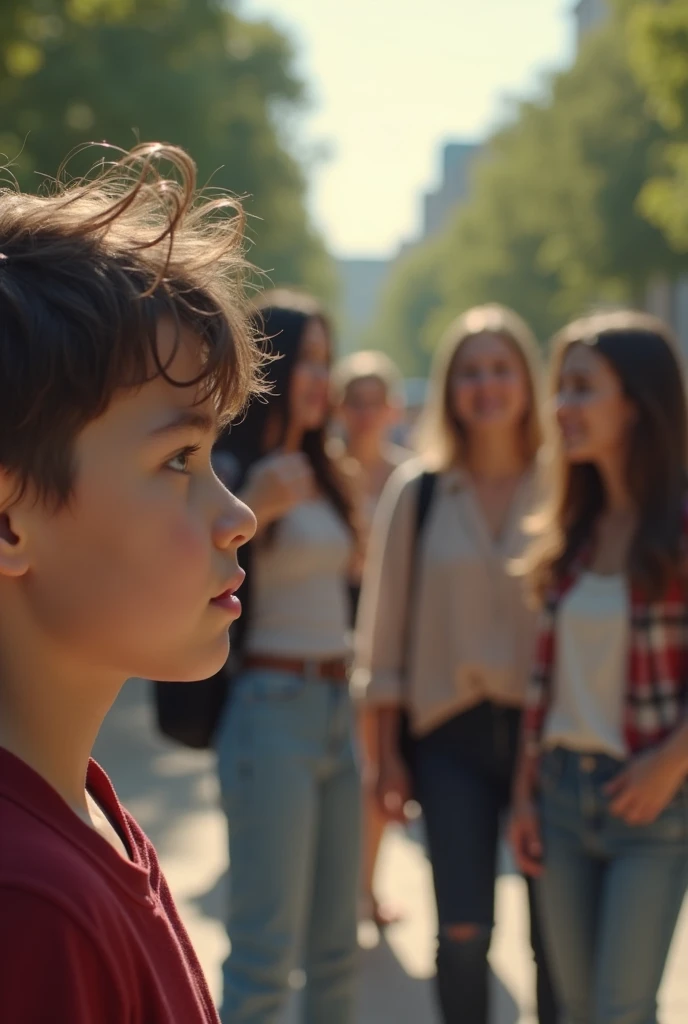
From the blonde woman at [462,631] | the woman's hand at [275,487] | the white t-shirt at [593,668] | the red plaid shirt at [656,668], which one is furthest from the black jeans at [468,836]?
the woman's hand at [275,487]

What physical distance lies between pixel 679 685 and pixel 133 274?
2.25 metres

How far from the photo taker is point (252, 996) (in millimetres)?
3330

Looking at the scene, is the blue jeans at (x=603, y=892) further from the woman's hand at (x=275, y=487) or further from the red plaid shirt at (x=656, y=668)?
the woman's hand at (x=275, y=487)

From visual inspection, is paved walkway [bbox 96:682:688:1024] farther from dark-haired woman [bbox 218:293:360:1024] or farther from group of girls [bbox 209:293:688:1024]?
dark-haired woman [bbox 218:293:360:1024]

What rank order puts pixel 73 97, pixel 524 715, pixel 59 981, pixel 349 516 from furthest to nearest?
1. pixel 73 97
2. pixel 349 516
3. pixel 524 715
4. pixel 59 981

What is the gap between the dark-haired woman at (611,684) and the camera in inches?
122

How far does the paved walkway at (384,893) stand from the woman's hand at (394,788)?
882 mm

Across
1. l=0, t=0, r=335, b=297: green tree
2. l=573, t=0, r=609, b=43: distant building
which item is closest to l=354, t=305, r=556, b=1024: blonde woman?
l=0, t=0, r=335, b=297: green tree

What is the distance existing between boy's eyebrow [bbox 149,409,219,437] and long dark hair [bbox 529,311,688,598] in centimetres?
209

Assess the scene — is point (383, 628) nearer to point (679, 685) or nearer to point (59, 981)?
point (679, 685)

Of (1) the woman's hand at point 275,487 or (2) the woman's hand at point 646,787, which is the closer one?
(2) the woman's hand at point 646,787

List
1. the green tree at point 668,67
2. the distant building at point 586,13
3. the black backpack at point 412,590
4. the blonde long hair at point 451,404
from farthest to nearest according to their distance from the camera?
the distant building at point 586,13
the green tree at point 668,67
the blonde long hair at point 451,404
the black backpack at point 412,590

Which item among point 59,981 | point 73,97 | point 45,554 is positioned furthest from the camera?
point 73,97

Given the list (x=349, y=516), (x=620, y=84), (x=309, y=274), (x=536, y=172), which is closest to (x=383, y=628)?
(x=349, y=516)
